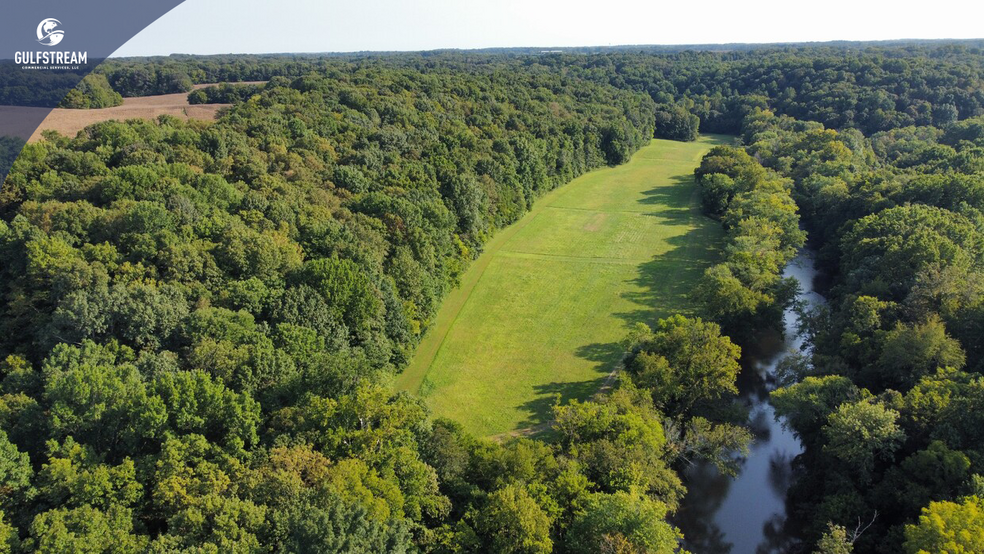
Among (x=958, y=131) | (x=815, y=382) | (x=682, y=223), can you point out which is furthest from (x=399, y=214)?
(x=958, y=131)

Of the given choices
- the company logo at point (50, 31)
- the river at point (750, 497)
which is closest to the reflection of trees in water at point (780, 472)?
the river at point (750, 497)

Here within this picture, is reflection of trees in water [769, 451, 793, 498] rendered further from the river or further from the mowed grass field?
the mowed grass field

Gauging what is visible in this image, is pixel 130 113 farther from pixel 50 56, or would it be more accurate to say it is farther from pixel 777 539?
pixel 777 539

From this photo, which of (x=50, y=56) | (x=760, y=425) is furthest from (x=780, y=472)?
(x=50, y=56)

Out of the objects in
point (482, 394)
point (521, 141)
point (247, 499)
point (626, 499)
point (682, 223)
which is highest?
point (521, 141)

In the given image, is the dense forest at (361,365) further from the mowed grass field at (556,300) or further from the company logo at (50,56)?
the company logo at (50,56)

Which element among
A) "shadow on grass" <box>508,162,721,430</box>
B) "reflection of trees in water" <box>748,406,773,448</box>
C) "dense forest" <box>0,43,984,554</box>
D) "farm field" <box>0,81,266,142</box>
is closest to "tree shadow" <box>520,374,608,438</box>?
"shadow on grass" <box>508,162,721,430</box>

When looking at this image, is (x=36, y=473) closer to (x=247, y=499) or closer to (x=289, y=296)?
(x=247, y=499)
